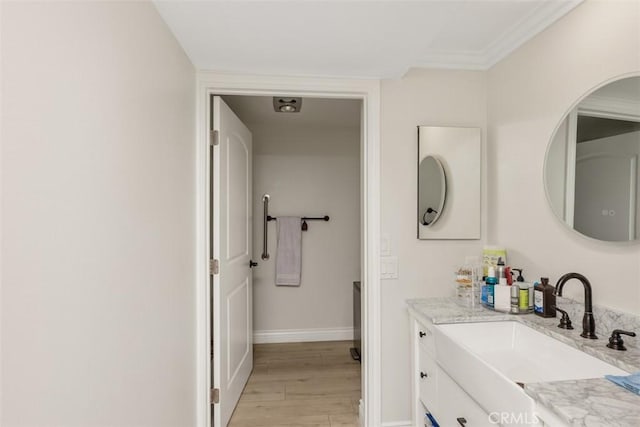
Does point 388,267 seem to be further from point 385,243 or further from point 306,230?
point 306,230

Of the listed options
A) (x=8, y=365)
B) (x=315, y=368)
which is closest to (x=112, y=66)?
(x=8, y=365)

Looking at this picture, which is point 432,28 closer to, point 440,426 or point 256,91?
point 256,91

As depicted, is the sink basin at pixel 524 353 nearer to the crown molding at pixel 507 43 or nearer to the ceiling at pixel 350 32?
the ceiling at pixel 350 32

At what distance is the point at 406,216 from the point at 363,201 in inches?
11.1

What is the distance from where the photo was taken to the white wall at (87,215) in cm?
65

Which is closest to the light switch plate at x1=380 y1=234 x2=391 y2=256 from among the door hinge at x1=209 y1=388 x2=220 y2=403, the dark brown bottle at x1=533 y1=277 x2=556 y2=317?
the dark brown bottle at x1=533 y1=277 x2=556 y2=317

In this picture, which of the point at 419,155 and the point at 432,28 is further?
the point at 419,155

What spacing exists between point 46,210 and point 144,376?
→ 0.77 m

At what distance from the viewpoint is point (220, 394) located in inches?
77.0

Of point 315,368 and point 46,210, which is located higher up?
point 46,210

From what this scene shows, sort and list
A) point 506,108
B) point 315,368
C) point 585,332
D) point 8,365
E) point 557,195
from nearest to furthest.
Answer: point 8,365 → point 585,332 → point 557,195 → point 506,108 → point 315,368

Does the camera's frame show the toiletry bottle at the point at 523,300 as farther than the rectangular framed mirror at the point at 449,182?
No

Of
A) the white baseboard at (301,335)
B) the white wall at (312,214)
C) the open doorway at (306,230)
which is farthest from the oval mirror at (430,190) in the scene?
the white baseboard at (301,335)

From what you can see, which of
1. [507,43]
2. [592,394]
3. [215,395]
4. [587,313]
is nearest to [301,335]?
[215,395]
